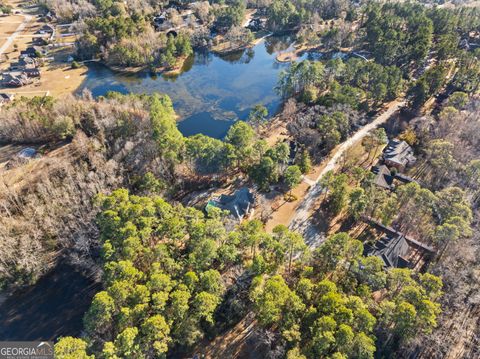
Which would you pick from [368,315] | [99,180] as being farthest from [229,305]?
[99,180]

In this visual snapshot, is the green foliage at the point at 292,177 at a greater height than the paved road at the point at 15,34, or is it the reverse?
the paved road at the point at 15,34

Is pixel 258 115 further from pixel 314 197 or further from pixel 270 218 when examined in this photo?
pixel 270 218

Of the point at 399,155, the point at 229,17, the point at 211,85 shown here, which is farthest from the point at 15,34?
the point at 399,155

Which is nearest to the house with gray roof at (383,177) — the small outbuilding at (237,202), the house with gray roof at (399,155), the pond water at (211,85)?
the house with gray roof at (399,155)

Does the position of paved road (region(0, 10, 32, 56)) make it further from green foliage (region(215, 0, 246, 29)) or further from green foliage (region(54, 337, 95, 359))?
green foliage (region(54, 337, 95, 359))

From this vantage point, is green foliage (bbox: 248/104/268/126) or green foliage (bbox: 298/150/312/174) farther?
green foliage (bbox: 248/104/268/126)

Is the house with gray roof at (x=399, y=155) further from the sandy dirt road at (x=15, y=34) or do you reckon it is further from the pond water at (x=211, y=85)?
the sandy dirt road at (x=15, y=34)

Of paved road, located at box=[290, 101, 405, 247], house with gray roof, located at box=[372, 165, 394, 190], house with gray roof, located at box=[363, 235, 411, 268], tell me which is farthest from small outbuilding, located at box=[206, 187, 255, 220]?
house with gray roof, located at box=[372, 165, 394, 190]
